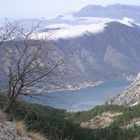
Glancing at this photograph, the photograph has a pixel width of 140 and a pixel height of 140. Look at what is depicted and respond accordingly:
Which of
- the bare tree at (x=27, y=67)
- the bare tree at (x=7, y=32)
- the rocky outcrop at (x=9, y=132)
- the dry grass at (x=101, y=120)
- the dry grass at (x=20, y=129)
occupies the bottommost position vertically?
the dry grass at (x=101, y=120)

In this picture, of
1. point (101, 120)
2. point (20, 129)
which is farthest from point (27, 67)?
point (101, 120)

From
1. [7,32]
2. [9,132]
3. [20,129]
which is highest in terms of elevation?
[7,32]

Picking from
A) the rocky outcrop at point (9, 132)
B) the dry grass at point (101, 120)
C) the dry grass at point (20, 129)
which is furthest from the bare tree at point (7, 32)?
the dry grass at point (101, 120)

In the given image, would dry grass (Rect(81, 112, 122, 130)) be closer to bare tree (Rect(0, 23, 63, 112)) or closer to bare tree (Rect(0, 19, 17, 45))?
bare tree (Rect(0, 23, 63, 112))

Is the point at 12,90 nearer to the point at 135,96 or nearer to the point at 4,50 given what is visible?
the point at 4,50

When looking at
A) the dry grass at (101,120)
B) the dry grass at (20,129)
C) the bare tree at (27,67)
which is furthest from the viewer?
the dry grass at (101,120)

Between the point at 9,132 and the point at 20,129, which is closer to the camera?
the point at 9,132

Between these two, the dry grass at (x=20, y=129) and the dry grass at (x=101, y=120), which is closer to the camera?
the dry grass at (x=20, y=129)

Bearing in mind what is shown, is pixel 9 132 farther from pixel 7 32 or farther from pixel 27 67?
pixel 7 32

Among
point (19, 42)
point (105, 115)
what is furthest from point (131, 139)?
point (19, 42)

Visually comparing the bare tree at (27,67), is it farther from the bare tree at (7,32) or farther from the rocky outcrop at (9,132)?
the rocky outcrop at (9,132)

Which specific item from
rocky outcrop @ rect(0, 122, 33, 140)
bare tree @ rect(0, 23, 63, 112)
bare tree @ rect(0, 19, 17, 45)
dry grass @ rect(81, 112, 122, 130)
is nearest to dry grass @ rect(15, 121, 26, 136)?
rocky outcrop @ rect(0, 122, 33, 140)
